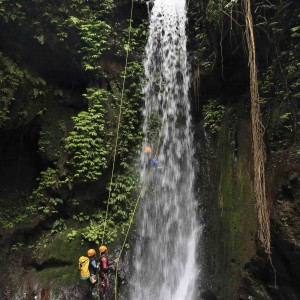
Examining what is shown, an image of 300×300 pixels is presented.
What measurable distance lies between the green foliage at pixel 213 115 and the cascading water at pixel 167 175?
601 mm

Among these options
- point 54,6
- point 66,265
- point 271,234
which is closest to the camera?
point 271,234

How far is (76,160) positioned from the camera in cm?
669

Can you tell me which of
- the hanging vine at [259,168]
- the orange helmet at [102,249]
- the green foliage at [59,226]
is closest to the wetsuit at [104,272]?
the orange helmet at [102,249]

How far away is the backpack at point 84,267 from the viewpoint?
587 cm

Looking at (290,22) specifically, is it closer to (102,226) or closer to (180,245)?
(180,245)

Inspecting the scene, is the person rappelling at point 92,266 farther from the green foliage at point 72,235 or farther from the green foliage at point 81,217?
the green foliage at point 81,217

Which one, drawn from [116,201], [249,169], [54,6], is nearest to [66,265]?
[116,201]

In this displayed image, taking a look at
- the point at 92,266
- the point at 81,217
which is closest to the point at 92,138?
the point at 81,217

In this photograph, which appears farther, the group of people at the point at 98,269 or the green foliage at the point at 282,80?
the group of people at the point at 98,269

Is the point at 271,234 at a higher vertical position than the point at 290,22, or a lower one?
lower

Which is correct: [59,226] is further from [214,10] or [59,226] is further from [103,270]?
[214,10]

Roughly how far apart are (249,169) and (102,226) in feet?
10.6

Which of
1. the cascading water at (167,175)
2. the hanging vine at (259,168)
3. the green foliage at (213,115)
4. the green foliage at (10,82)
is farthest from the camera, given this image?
the green foliage at (213,115)

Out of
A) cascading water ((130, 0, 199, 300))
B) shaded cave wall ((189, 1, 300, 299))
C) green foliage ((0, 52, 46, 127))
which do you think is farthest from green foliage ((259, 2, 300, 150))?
green foliage ((0, 52, 46, 127))
